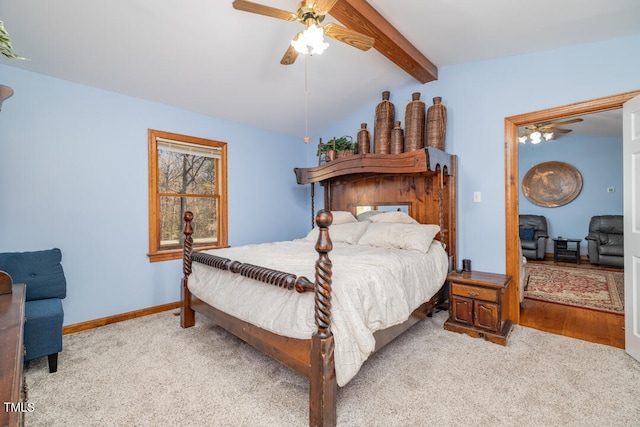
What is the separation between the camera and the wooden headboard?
307 cm

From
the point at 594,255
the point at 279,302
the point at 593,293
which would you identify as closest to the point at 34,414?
the point at 279,302

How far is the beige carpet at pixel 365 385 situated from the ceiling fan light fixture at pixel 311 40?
224 centimetres

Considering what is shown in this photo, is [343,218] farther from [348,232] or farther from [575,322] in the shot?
[575,322]

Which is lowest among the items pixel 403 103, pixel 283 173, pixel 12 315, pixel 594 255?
pixel 594 255

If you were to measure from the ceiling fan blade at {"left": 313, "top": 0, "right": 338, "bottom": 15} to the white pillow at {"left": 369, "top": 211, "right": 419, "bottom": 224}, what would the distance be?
2.29 m

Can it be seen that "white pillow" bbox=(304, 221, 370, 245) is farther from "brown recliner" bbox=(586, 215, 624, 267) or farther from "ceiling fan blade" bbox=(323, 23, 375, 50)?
"brown recliner" bbox=(586, 215, 624, 267)

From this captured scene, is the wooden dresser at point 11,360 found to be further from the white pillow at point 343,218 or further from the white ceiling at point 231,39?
the white pillow at point 343,218

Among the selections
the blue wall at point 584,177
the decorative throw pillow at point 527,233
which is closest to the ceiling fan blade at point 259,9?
the decorative throw pillow at point 527,233

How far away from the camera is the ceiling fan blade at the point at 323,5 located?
1.77m

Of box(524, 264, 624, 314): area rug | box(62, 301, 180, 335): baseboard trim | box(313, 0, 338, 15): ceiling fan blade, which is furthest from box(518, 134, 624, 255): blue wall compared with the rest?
box(62, 301, 180, 335): baseboard trim

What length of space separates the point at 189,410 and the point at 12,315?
1014 mm

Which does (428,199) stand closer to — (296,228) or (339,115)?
(339,115)

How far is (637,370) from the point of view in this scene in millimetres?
2057

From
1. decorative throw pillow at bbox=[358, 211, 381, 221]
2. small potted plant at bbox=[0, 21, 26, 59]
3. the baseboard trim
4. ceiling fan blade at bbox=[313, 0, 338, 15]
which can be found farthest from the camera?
decorative throw pillow at bbox=[358, 211, 381, 221]
